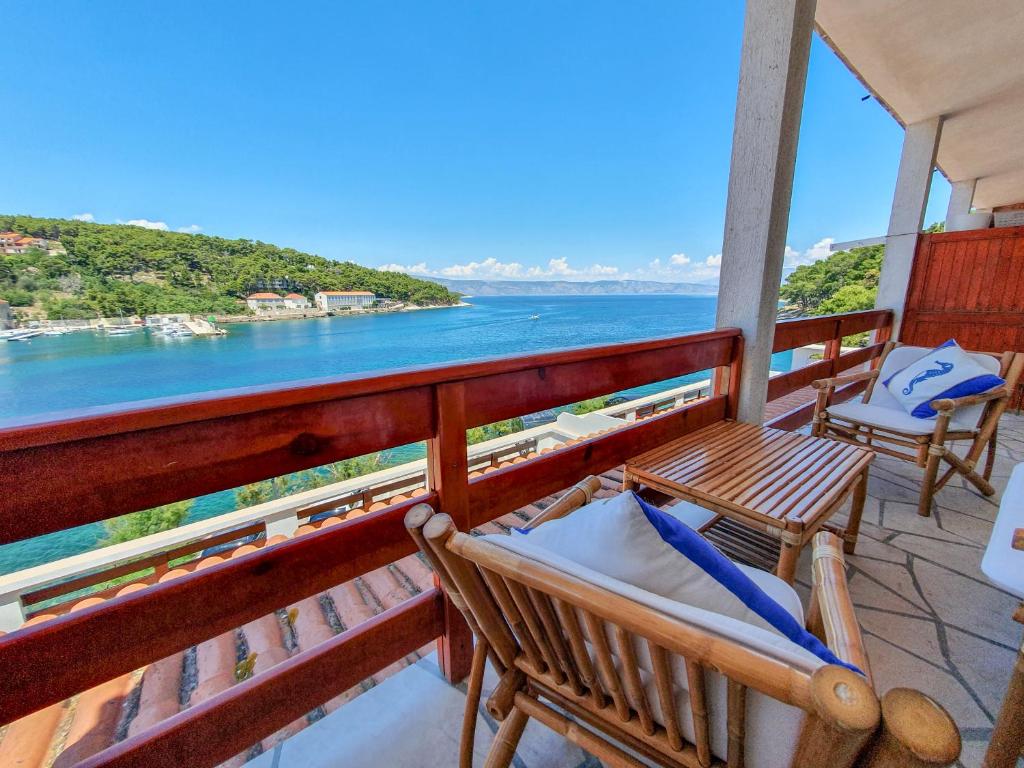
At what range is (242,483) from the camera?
31.7 inches

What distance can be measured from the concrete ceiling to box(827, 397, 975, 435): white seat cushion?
2.37m

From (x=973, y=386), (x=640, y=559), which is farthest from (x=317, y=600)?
(x=973, y=386)

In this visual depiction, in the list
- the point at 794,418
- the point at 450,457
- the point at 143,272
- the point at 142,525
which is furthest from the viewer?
the point at 142,525

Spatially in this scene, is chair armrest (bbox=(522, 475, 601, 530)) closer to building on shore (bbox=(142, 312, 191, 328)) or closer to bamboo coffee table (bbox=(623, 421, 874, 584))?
bamboo coffee table (bbox=(623, 421, 874, 584))

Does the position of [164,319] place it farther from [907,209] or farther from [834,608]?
[907,209]

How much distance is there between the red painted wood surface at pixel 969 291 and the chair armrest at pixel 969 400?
8.20ft

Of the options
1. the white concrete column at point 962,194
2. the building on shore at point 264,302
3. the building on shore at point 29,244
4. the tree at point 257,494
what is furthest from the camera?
the tree at point 257,494

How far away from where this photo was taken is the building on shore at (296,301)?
1302 cm

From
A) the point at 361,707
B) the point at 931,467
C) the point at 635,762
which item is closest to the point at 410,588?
the point at 361,707

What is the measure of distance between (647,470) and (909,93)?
14.0 ft

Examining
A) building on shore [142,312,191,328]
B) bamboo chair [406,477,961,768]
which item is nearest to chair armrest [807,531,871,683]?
bamboo chair [406,477,961,768]

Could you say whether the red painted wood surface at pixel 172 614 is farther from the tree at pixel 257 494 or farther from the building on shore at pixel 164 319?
the tree at pixel 257 494

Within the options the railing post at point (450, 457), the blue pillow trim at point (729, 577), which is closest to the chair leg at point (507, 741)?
the railing post at point (450, 457)

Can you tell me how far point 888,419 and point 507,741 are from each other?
2.60 m
